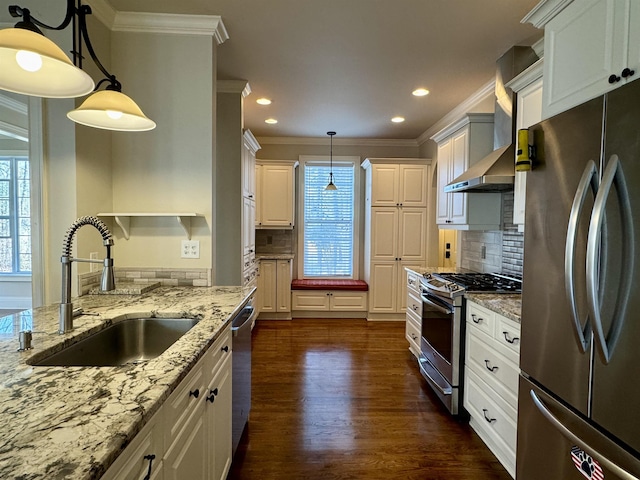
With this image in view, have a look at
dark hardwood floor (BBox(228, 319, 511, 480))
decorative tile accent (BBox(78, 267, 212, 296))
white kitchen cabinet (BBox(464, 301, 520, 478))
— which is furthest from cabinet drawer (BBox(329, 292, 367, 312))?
decorative tile accent (BBox(78, 267, 212, 296))

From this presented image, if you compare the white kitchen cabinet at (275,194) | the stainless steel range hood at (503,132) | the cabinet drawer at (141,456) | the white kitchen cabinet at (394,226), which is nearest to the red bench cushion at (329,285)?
the white kitchen cabinet at (394,226)

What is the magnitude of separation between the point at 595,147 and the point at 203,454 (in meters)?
1.78

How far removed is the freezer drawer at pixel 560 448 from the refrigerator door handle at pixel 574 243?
0.28 meters

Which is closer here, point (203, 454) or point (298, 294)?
point (203, 454)

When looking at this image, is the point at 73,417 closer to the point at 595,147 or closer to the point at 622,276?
the point at 622,276

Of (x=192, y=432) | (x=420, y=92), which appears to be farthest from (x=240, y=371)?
(x=420, y=92)

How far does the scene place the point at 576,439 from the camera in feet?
3.75

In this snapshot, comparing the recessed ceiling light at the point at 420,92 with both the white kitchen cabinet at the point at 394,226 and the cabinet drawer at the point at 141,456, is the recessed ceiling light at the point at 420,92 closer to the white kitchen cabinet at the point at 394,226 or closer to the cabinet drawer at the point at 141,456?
the white kitchen cabinet at the point at 394,226

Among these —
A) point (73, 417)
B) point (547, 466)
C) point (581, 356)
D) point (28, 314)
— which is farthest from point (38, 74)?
point (547, 466)

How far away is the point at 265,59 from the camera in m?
2.85

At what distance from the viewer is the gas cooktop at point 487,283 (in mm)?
2381

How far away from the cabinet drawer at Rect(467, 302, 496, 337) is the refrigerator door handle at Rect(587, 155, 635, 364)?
105 cm

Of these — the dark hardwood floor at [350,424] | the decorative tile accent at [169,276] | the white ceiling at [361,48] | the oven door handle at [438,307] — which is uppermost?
the white ceiling at [361,48]

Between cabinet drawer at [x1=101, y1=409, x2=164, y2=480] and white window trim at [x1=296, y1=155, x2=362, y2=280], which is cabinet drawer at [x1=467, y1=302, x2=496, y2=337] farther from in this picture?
white window trim at [x1=296, y1=155, x2=362, y2=280]
